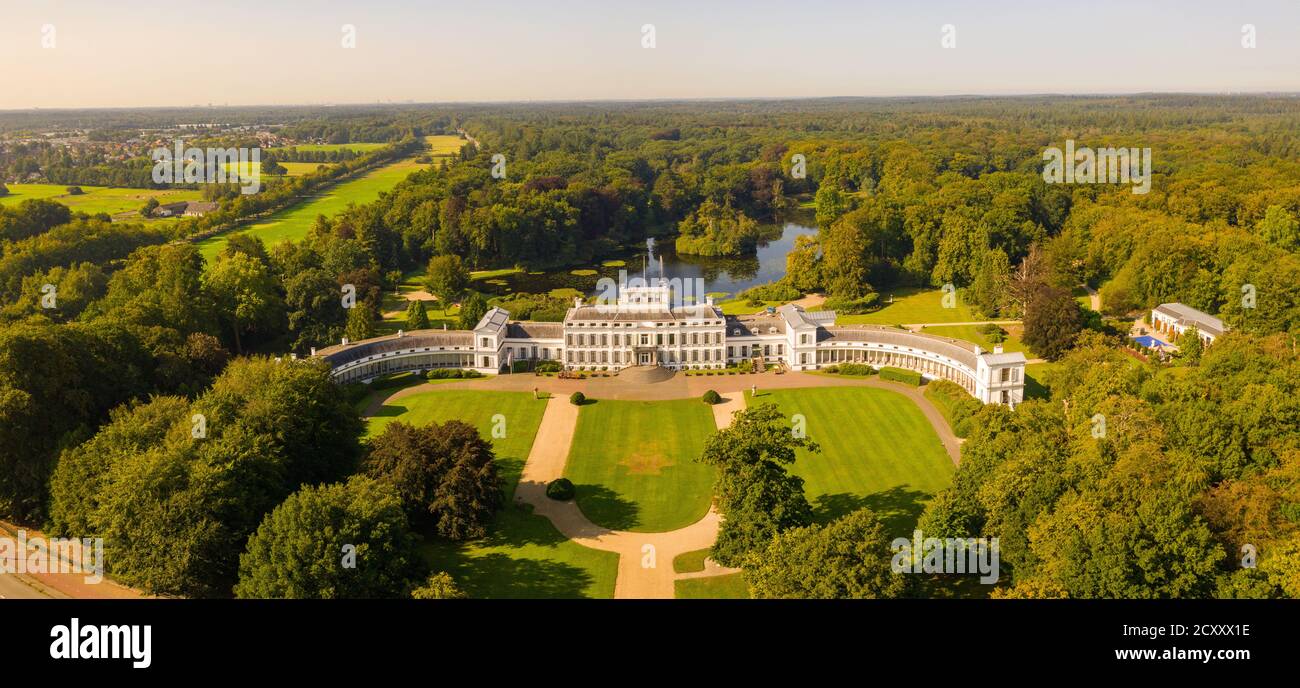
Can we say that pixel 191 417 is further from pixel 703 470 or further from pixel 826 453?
pixel 826 453

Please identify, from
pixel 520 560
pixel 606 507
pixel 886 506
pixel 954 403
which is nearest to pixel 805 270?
pixel 954 403

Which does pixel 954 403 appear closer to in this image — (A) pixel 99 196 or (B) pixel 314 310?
(B) pixel 314 310

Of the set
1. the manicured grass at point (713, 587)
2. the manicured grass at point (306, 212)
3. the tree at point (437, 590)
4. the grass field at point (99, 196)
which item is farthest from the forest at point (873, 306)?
the grass field at point (99, 196)

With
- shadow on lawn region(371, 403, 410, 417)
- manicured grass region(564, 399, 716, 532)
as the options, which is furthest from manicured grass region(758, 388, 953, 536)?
shadow on lawn region(371, 403, 410, 417)

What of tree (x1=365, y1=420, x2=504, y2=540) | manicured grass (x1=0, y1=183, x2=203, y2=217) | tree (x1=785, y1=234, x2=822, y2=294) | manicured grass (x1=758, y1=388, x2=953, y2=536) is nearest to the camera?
tree (x1=365, y1=420, x2=504, y2=540)

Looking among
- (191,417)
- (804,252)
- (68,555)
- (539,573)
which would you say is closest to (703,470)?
A: (539,573)

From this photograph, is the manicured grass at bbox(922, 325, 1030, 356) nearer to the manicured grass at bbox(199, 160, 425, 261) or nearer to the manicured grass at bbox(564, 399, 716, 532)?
the manicured grass at bbox(564, 399, 716, 532)
